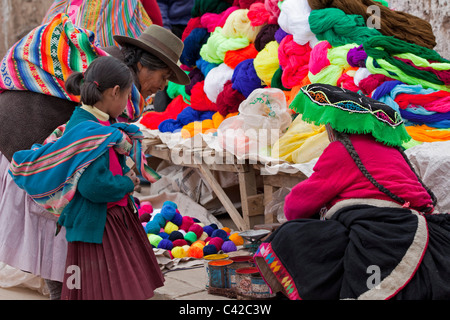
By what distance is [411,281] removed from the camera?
1.90 meters

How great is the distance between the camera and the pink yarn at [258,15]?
4.80 meters

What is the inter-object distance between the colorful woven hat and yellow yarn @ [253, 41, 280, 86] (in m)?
2.36

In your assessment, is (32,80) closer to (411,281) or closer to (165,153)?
(411,281)

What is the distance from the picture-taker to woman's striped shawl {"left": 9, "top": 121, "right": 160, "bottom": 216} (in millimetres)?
2287

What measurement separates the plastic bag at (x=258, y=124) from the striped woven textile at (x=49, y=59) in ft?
5.41

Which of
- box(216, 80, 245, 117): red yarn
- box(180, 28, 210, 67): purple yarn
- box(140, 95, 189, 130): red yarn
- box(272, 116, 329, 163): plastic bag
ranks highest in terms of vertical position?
box(180, 28, 210, 67): purple yarn

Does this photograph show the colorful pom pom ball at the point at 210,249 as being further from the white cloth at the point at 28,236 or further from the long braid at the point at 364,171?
the long braid at the point at 364,171

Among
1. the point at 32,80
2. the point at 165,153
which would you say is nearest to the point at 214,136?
the point at 165,153

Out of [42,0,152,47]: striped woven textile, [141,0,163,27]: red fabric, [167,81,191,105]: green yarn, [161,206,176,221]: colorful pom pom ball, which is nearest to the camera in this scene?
[161,206,176,221]: colorful pom pom ball

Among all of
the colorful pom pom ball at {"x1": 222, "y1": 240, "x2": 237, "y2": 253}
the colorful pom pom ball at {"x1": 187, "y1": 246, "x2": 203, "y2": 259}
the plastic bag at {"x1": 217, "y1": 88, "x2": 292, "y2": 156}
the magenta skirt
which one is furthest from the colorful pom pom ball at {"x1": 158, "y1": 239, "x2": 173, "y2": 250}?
the magenta skirt

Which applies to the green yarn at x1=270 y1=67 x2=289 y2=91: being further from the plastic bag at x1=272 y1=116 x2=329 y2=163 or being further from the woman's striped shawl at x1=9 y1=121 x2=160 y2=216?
the woman's striped shawl at x1=9 y1=121 x2=160 y2=216

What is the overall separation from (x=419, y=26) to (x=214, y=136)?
181 centimetres

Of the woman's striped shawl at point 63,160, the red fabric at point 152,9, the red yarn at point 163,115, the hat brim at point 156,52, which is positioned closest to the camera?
the woman's striped shawl at point 63,160

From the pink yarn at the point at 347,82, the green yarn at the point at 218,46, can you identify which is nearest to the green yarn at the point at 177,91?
the green yarn at the point at 218,46
